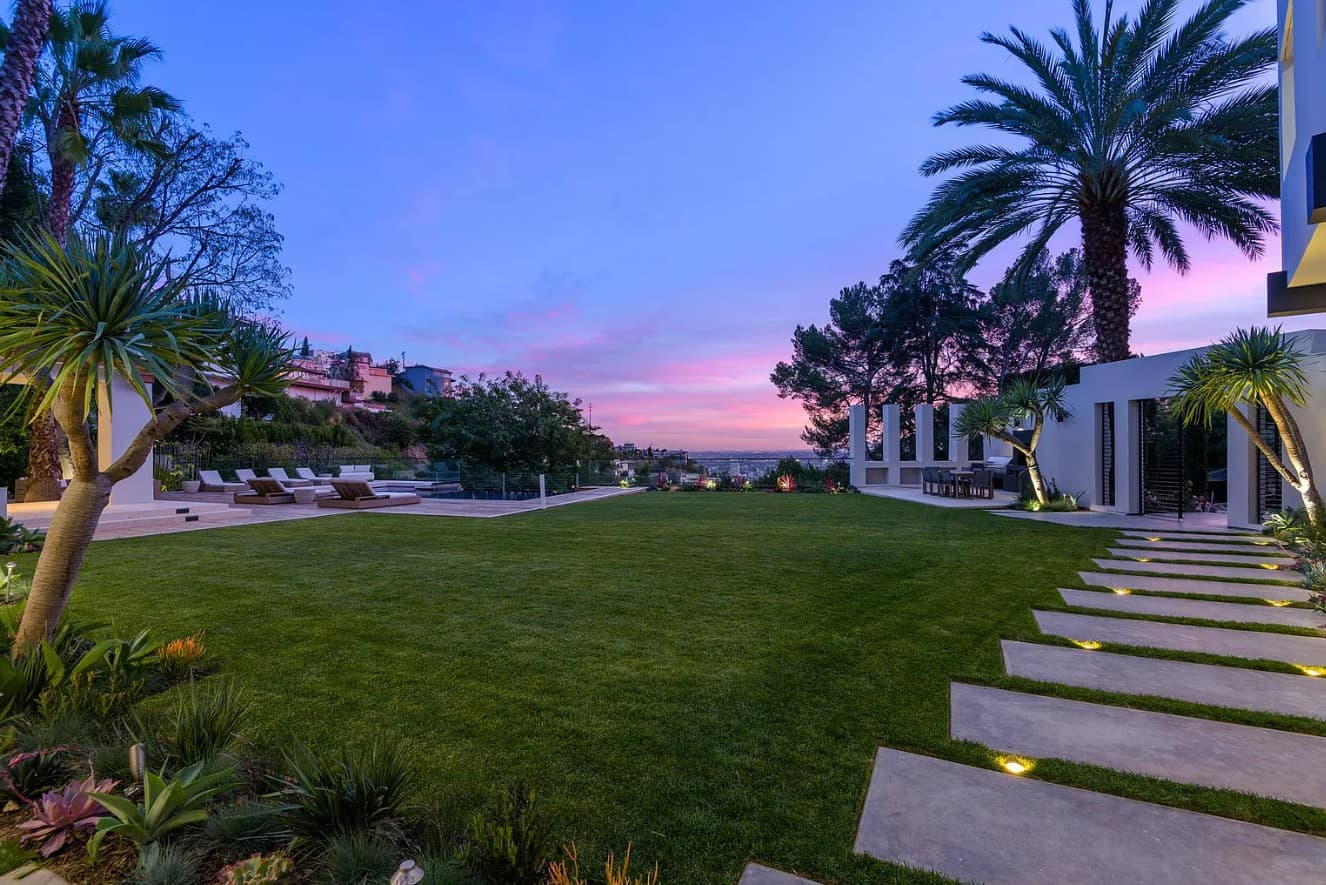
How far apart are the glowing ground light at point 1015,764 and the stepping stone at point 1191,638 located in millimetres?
2285

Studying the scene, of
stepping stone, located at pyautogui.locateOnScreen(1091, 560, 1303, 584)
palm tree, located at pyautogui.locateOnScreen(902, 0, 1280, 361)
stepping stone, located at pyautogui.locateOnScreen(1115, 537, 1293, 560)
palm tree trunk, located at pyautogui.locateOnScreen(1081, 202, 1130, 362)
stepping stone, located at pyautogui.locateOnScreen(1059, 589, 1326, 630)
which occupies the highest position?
palm tree, located at pyautogui.locateOnScreen(902, 0, 1280, 361)

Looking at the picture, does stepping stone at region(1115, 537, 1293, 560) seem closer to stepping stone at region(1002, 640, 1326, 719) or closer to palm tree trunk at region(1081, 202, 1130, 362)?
stepping stone at region(1002, 640, 1326, 719)

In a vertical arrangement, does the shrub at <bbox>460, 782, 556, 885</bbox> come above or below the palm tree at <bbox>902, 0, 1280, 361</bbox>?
below

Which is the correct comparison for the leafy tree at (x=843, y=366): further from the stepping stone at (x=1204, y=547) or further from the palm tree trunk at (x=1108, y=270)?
the stepping stone at (x=1204, y=547)

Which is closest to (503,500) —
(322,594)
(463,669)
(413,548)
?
(413,548)

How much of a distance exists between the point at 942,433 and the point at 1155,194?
13356 mm

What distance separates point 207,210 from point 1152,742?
76.2 ft

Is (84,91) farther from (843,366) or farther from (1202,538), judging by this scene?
(843,366)

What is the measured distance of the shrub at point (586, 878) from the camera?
1.67 m

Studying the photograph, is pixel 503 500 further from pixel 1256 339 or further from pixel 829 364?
pixel 829 364

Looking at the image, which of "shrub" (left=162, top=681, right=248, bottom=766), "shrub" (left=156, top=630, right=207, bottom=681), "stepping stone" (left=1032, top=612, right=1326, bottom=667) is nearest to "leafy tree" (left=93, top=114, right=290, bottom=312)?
"shrub" (left=156, top=630, right=207, bottom=681)

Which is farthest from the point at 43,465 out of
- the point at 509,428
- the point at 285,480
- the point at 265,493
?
the point at 509,428

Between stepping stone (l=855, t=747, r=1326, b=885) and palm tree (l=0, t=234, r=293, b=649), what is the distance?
4.01 metres

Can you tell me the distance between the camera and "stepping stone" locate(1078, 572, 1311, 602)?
18.4ft
